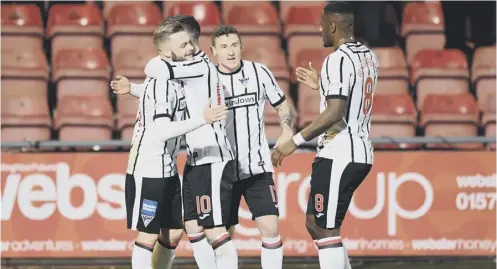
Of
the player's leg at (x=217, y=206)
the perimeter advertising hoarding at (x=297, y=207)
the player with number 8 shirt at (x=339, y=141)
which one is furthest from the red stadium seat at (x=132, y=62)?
the player with number 8 shirt at (x=339, y=141)

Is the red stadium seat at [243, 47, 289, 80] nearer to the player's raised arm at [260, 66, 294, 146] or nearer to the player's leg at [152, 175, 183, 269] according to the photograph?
the player's raised arm at [260, 66, 294, 146]

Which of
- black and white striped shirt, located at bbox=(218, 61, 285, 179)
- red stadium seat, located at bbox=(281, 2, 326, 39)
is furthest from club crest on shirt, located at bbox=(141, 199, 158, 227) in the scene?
red stadium seat, located at bbox=(281, 2, 326, 39)

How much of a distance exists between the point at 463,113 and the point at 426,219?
5.51ft

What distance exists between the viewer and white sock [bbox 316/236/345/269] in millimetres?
7617

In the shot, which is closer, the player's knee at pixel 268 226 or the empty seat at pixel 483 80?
the player's knee at pixel 268 226

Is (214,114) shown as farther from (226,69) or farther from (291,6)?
(291,6)

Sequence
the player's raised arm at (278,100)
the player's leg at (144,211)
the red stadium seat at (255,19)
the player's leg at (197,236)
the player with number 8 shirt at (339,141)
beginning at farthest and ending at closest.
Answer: the red stadium seat at (255,19), the player's raised arm at (278,100), the player's leg at (197,236), the player's leg at (144,211), the player with number 8 shirt at (339,141)

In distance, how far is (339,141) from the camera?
7590 millimetres

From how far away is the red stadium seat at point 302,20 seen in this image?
13320 millimetres

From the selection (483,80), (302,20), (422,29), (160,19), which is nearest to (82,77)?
(160,19)

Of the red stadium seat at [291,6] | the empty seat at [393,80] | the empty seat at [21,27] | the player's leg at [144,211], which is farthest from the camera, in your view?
the red stadium seat at [291,6]

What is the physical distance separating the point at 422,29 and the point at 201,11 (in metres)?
2.68

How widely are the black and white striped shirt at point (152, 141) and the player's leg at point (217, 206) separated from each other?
10.4 inches

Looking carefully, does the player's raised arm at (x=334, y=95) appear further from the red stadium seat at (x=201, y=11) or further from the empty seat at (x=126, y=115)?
the red stadium seat at (x=201, y=11)
